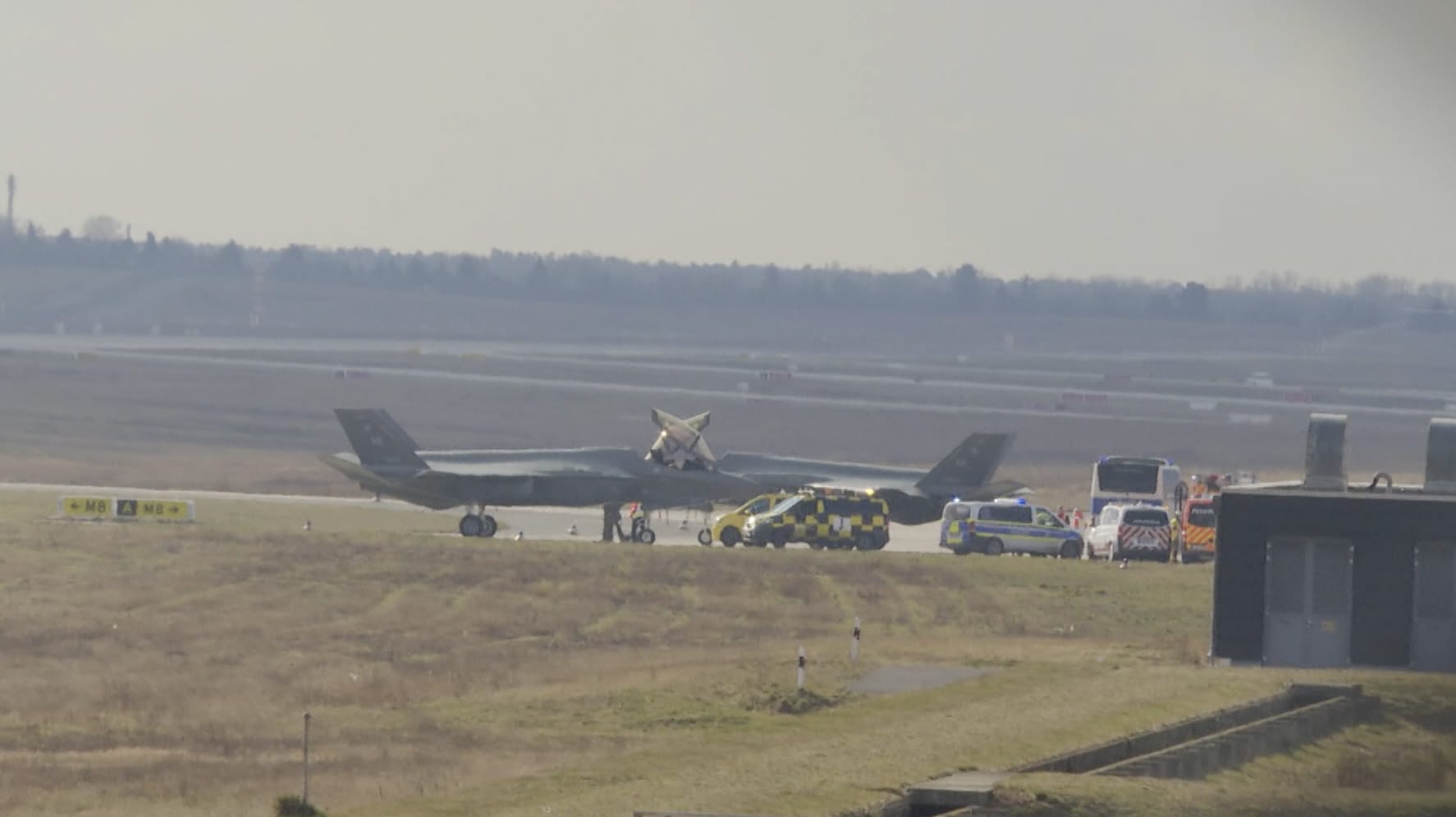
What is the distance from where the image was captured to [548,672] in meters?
34.5

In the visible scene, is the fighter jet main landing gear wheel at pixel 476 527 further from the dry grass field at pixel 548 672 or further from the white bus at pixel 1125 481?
the white bus at pixel 1125 481

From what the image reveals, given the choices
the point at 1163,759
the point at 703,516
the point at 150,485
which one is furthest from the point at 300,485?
the point at 1163,759

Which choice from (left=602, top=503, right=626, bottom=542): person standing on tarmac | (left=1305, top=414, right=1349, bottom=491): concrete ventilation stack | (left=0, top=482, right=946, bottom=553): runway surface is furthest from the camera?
(left=0, top=482, right=946, bottom=553): runway surface

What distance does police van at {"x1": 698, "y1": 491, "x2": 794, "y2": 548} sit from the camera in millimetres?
57906

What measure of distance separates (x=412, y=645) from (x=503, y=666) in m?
3.63

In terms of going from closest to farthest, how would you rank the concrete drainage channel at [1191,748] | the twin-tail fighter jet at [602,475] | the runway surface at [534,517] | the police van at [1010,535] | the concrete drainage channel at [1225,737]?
the concrete drainage channel at [1191,748] < the concrete drainage channel at [1225,737] < the police van at [1010,535] < the twin-tail fighter jet at [602,475] < the runway surface at [534,517]

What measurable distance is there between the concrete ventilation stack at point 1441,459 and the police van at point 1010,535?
25.6m

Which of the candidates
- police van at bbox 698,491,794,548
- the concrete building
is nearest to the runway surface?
police van at bbox 698,491,794,548

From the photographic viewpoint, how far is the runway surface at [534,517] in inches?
2454

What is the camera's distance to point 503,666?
3541 cm

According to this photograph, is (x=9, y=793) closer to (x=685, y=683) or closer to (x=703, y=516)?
(x=685, y=683)

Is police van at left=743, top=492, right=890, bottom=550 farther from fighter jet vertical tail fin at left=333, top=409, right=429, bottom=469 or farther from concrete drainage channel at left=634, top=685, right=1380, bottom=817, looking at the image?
concrete drainage channel at left=634, top=685, right=1380, bottom=817

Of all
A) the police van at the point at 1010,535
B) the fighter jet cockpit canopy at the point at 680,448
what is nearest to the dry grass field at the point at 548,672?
the police van at the point at 1010,535

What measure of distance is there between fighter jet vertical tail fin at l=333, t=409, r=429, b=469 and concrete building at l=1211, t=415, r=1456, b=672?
118 ft
